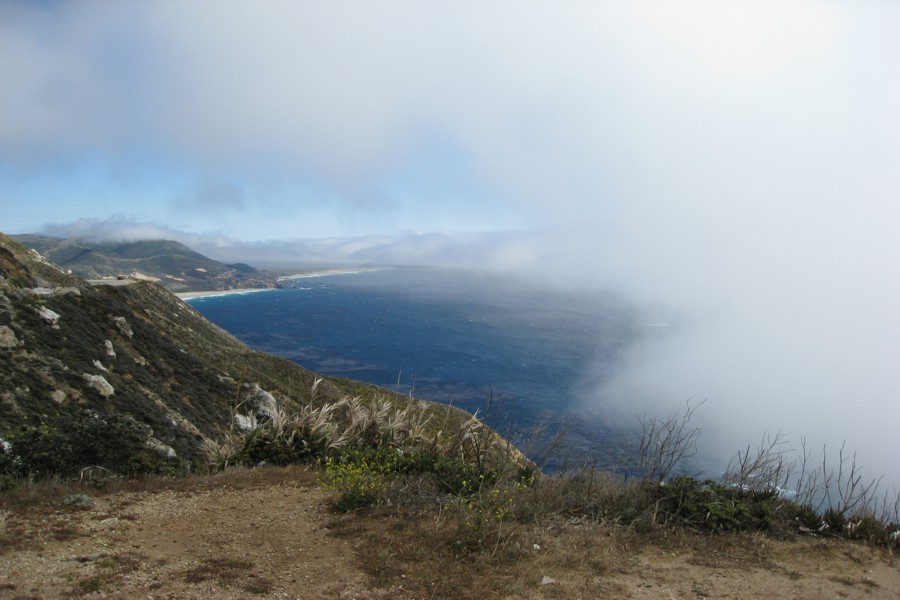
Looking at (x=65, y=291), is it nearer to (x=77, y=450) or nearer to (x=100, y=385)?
(x=100, y=385)

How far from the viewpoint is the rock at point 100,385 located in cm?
1451

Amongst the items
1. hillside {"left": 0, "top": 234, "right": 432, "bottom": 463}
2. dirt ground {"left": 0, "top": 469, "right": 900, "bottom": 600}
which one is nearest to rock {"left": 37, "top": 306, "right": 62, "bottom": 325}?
hillside {"left": 0, "top": 234, "right": 432, "bottom": 463}

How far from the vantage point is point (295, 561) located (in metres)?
5.70

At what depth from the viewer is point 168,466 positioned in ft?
29.1

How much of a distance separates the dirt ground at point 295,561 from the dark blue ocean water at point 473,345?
16421 mm

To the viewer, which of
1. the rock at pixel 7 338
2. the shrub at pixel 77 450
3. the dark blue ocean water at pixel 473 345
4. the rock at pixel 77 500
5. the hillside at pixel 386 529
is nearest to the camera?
the hillside at pixel 386 529

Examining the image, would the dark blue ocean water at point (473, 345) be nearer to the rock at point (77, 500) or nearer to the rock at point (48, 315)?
the rock at point (48, 315)

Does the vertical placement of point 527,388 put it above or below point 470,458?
below

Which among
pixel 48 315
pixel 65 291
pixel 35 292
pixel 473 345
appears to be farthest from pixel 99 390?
pixel 473 345

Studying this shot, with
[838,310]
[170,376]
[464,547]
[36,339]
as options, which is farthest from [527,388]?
[838,310]

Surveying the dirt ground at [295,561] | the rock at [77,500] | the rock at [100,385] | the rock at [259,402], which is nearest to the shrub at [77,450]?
the dirt ground at [295,561]

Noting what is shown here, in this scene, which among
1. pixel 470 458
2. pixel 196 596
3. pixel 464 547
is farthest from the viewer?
pixel 470 458

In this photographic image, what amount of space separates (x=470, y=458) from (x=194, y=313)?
46764 millimetres

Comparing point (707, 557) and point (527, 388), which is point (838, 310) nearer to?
point (527, 388)
